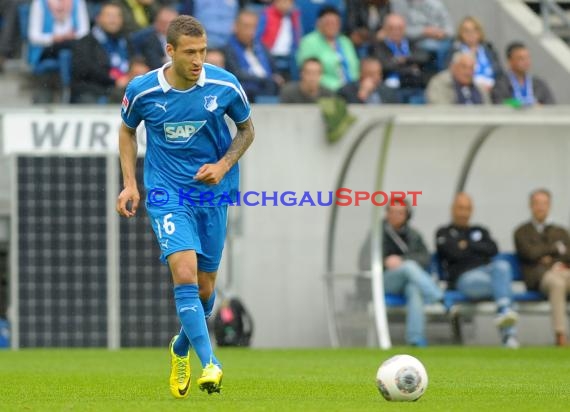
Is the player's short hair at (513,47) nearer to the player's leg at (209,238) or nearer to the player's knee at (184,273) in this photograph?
the player's leg at (209,238)

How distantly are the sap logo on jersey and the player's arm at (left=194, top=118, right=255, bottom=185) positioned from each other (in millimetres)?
234

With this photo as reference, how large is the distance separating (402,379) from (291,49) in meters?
12.4

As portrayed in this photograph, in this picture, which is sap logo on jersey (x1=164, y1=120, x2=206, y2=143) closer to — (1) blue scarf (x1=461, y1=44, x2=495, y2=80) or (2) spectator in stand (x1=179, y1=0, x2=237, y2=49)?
(2) spectator in stand (x1=179, y1=0, x2=237, y2=49)

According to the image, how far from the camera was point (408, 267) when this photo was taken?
700 inches

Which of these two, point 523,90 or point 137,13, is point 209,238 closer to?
point 137,13

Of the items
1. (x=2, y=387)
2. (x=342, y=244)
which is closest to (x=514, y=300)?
(x=342, y=244)

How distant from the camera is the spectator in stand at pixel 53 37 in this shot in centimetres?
1927

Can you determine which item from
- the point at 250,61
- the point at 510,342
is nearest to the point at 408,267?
the point at 510,342

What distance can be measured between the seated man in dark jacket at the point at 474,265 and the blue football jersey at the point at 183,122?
8.60 m

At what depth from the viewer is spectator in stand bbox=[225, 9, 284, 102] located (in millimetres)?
19547

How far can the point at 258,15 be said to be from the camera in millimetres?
20750

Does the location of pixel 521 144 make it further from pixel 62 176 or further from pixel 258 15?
pixel 62 176

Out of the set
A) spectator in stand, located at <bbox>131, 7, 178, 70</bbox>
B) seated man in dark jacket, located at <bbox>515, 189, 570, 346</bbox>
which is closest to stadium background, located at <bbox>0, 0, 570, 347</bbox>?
seated man in dark jacket, located at <bbox>515, 189, 570, 346</bbox>

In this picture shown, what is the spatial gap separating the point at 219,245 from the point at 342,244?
924cm
